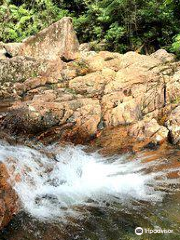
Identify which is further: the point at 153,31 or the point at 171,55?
the point at 153,31

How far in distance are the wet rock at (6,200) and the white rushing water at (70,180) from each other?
1.02 ft

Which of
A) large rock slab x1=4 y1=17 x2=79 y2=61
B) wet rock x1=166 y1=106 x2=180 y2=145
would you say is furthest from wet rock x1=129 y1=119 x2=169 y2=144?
large rock slab x1=4 y1=17 x2=79 y2=61

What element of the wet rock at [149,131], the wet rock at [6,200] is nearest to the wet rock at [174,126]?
the wet rock at [149,131]

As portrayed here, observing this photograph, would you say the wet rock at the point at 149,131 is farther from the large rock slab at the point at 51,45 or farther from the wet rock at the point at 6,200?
the large rock slab at the point at 51,45

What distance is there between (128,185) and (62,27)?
355 inches

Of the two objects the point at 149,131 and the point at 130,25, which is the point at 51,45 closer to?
the point at 130,25

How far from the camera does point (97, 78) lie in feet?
35.7

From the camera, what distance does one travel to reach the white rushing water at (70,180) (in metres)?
5.67

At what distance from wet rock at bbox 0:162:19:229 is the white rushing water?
31 cm

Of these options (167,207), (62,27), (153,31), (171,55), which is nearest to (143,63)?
(171,55)

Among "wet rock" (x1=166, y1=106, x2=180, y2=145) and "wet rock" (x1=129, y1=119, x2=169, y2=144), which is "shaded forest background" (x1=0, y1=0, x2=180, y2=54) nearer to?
"wet rock" (x1=166, y1=106, x2=180, y2=145)

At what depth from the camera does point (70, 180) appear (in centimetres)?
681

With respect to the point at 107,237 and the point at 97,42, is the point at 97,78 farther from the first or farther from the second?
the point at 107,237

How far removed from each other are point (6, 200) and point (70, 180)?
2.07 meters
